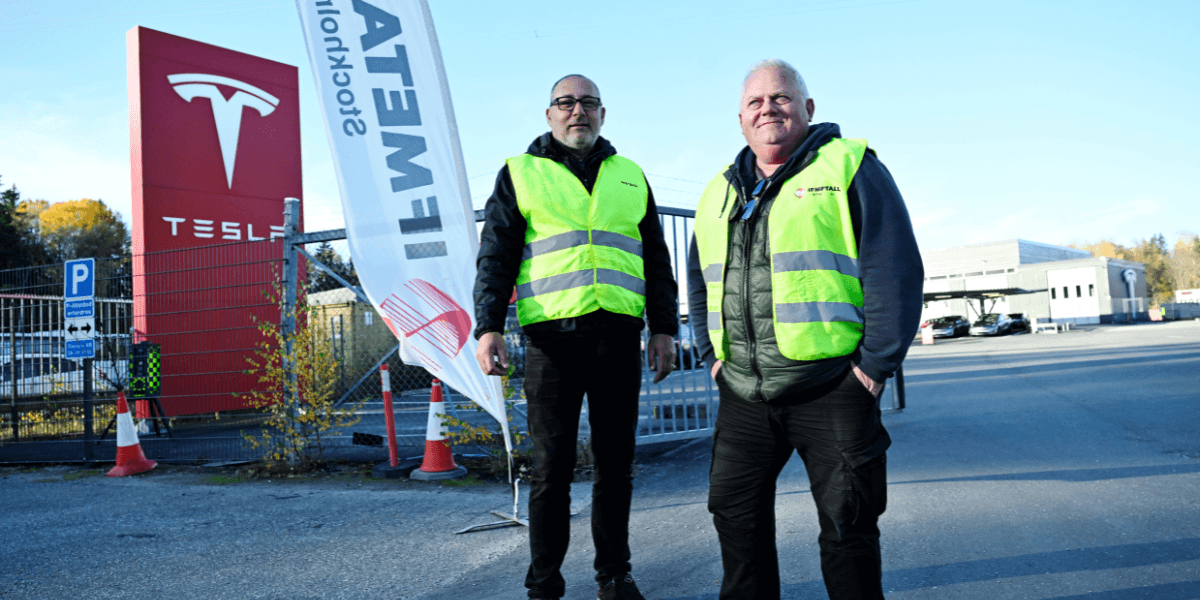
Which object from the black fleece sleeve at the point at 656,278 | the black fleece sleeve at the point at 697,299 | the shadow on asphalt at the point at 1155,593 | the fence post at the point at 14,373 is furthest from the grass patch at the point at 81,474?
the shadow on asphalt at the point at 1155,593

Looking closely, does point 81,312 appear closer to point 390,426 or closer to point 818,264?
point 390,426

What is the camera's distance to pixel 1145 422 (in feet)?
21.8

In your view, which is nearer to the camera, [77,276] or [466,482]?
[466,482]

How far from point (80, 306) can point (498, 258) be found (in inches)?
263

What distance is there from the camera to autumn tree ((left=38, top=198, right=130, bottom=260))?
41094mm

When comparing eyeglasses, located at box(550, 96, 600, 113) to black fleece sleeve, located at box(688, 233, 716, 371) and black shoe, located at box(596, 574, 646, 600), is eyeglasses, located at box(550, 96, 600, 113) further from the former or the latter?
black shoe, located at box(596, 574, 646, 600)

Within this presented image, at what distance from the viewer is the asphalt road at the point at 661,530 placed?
2.99 m

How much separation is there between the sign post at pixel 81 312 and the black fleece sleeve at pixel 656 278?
678 centimetres

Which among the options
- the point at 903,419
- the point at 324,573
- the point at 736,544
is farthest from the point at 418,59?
the point at 903,419

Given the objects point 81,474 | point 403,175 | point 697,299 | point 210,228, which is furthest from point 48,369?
point 697,299

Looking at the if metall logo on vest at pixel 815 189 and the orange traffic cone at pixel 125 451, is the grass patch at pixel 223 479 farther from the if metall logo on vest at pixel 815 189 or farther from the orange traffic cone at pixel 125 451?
the if metall logo on vest at pixel 815 189

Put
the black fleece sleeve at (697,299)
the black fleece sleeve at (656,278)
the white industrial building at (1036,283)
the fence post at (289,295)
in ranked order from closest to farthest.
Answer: the black fleece sleeve at (697,299)
the black fleece sleeve at (656,278)
the fence post at (289,295)
the white industrial building at (1036,283)

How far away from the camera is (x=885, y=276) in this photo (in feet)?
6.39

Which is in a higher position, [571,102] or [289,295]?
[571,102]
